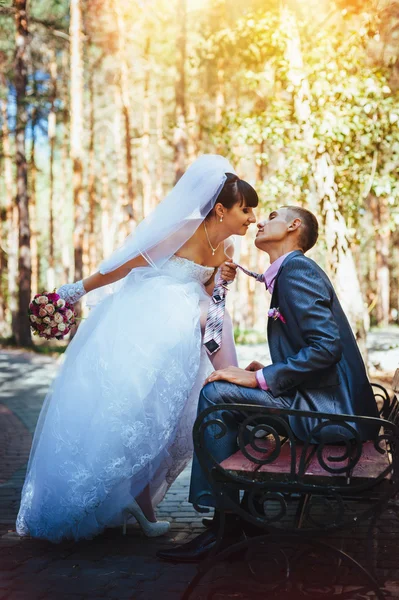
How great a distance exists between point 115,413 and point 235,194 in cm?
162

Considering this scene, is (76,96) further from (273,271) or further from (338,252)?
(273,271)

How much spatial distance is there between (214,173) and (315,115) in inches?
262

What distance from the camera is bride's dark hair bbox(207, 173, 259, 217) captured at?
15.6ft

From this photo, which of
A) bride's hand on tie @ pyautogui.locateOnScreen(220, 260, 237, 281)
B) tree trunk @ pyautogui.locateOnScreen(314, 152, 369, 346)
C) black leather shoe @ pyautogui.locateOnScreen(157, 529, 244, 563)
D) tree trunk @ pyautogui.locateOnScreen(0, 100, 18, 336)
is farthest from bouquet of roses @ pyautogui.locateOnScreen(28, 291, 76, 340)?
tree trunk @ pyautogui.locateOnScreen(0, 100, 18, 336)

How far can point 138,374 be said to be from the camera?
4.27m

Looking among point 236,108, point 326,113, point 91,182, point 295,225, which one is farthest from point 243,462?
point 91,182

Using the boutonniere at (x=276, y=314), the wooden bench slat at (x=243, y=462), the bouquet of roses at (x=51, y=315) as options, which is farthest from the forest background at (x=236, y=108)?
the wooden bench slat at (x=243, y=462)

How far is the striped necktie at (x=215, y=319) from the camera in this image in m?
4.55

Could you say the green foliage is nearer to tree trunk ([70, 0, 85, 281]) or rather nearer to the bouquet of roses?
the bouquet of roses

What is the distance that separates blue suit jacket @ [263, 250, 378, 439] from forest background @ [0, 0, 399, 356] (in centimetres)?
181

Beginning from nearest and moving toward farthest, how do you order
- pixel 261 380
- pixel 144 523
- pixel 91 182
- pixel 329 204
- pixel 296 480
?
pixel 296 480 < pixel 261 380 < pixel 144 523 < pixel 329 204 < pixel 91 182

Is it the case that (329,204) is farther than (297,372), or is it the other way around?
(329,204)

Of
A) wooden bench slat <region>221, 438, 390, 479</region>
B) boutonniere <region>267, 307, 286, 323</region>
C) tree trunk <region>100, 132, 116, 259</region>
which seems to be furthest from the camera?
tree trunk <region>100, 132, 116, 259</region>

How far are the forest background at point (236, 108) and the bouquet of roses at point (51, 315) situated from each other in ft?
4.58
